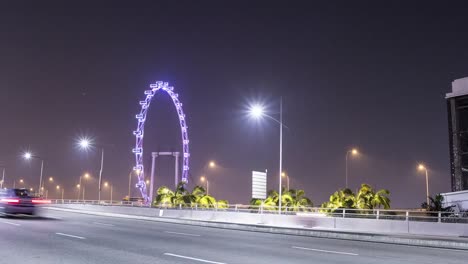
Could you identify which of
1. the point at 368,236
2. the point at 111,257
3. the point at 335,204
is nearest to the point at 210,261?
the point at 111,257

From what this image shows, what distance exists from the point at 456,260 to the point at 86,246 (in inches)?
462

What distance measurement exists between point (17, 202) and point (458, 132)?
121 feet

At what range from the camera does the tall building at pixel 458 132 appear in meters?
42.6

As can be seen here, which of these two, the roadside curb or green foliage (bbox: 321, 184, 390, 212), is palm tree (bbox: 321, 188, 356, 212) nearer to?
green foliage (bbox: 321, 184, 390, 212)

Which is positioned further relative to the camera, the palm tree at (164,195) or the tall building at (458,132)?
the palm tree at (164,195)

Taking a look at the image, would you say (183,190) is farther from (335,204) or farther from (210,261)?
(210,261)

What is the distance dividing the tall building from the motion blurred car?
3481 centimetres

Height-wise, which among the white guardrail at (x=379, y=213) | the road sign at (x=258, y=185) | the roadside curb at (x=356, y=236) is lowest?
the roadside curb at (x=356, y=236)

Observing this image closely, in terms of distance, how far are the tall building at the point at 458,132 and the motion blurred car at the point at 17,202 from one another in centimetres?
3481

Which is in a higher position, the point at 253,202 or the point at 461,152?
the point at 461,152

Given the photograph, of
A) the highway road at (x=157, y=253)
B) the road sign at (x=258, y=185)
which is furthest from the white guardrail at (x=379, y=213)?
the highway road at (x=157, y=253)

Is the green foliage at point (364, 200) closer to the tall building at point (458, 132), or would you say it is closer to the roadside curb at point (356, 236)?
the tall building at point (458, 132)

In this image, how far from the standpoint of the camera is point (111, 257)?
1297cm

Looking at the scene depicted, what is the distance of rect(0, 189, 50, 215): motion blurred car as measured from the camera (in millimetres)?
27953
